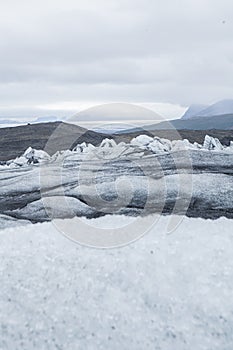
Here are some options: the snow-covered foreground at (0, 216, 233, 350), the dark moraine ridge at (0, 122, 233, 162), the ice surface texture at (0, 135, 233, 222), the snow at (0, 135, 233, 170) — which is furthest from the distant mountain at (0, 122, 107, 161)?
the snow-covered foreground at (0, 216, 233, 350)

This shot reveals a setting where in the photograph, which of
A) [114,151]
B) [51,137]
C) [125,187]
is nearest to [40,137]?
[51,137]

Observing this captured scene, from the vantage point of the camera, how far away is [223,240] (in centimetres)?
620

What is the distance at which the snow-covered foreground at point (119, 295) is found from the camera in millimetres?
4461

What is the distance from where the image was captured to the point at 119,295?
4977mm

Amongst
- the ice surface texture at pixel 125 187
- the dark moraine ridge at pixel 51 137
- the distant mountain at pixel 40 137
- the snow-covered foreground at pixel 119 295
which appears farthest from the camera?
the dark moraine ridge at pixel 51 137

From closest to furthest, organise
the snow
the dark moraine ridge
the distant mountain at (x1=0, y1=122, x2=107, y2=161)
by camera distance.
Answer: the snow
the distant mountain at (x1=0, y1=122, x2=107, y2=161)
the dark moraine ridge

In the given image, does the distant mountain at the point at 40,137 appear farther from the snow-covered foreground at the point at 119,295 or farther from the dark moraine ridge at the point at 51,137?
the snow-covered foreground at the point at 119,295

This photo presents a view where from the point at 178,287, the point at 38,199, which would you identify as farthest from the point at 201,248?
the point at 38,199

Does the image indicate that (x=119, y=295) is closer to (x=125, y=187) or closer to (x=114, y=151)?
(x=125, y=187)

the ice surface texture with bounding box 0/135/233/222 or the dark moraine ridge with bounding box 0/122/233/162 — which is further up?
the ice surface texture with bounding box 0/135/233/222

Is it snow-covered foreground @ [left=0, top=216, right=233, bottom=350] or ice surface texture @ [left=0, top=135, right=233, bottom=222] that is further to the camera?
ice surface texture @ [left=0, top=135, right=233, bottom=222]

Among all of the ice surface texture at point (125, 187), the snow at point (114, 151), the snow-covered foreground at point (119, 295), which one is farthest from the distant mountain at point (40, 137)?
the snow-covered foreground at point (119, 295)

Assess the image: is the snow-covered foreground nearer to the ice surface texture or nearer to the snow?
the ice surface texture

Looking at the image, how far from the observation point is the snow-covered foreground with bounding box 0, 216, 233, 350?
4461 mm
